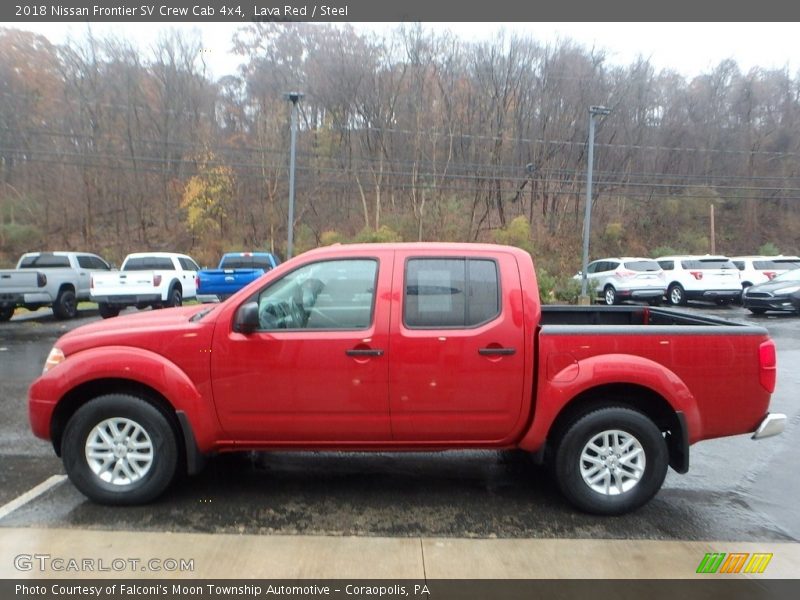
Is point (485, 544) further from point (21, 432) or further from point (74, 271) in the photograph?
point (74, 271)

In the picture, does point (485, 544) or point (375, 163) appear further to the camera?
point (375, 163)

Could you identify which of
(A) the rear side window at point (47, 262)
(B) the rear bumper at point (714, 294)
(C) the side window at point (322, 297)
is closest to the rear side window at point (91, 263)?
(A) the rear side window at point (47, 262)

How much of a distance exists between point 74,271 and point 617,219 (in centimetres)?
3858

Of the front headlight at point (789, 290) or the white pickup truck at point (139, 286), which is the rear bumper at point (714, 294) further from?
the white pickup truck at point (139, 286)

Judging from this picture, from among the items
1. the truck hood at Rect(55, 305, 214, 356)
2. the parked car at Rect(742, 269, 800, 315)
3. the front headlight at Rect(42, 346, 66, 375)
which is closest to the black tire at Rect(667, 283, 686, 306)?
the parked car at Rect(742, 269, 800, 315)

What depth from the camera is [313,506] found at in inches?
174

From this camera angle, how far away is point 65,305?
16703mm

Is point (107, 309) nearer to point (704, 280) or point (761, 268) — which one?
point (704, 280)

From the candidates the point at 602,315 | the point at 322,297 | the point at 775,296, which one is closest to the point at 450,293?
the point at 322,297

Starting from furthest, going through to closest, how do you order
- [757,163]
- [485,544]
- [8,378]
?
1. [757,163]
2. [8,378]
3. [485,544]

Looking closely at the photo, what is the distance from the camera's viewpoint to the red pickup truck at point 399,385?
424 cm

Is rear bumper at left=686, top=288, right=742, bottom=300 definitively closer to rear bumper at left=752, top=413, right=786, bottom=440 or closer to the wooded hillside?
the wooded hillside

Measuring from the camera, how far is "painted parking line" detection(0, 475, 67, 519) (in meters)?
4.25
